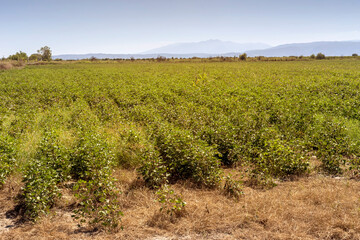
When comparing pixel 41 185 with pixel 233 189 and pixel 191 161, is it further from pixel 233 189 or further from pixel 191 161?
pixel 233 189

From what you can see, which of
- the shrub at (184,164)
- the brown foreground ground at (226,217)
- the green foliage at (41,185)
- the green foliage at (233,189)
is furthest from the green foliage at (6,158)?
the green foliage at (233,189)

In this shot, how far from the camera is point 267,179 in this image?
657cm

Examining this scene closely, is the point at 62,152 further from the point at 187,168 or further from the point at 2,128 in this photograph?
the point at 2,128

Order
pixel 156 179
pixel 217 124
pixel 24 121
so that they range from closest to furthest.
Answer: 1. pixel 156 179
2. pixel 217 124
3. pixel 24 121

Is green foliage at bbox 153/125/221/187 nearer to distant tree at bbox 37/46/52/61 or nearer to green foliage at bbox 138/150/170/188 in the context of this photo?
green foliage at bbox 138/150/170/188

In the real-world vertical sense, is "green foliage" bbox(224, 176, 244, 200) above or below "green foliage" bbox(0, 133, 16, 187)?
below

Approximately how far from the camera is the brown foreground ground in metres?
4.69

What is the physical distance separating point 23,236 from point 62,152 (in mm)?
2463

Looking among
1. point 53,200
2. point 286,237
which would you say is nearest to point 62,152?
point 53,200

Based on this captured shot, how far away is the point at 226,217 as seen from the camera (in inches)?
203

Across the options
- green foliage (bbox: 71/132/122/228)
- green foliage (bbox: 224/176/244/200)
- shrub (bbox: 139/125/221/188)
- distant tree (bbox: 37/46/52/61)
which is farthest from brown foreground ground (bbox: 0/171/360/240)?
distant tree (bbox: 37/46/52/61)

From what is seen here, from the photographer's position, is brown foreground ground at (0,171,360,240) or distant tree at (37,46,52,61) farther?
distant tree at (37,46,52,61)

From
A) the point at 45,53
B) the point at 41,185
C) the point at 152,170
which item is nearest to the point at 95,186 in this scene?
the point at 41,185

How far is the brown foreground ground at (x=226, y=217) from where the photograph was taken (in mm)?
4688
